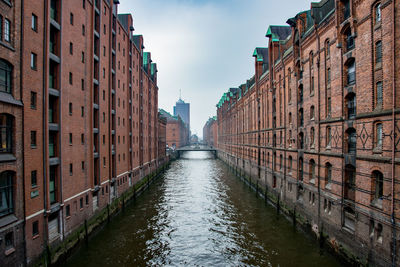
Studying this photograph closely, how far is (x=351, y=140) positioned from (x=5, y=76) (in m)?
17.8

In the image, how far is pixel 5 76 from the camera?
11523 mm

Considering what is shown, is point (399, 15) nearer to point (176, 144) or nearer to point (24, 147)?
point (24, 147)

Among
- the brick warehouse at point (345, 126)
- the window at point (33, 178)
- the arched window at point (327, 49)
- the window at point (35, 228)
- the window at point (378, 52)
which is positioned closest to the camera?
the brick warehouse at point (345, 126)

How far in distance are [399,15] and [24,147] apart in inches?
698

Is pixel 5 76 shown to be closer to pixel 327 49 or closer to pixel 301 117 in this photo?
pixel 327 49

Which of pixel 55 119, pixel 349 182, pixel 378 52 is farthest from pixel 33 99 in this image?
pixel 349 182

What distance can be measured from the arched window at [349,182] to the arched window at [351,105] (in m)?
2.91

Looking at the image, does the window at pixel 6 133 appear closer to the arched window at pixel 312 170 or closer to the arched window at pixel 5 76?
the arched window at pixel 5 76

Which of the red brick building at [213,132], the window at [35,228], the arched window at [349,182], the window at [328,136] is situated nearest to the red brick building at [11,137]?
the window at [35,228]

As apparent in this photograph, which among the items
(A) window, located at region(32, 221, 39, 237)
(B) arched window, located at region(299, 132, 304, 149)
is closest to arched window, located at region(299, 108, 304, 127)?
(B) arched window, located at region(299, 132, 304, 149)

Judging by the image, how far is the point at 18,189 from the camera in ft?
39.4

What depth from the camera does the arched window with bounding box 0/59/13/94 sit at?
11.3 meters

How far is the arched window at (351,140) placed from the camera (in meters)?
14.5

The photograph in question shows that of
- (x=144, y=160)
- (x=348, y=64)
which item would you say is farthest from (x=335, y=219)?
(x=144, y=160)
